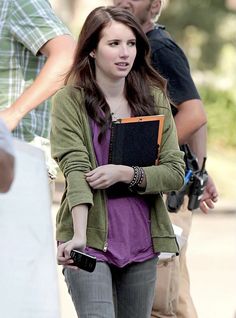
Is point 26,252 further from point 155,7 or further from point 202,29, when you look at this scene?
point 202,29

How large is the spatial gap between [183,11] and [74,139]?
21.6m

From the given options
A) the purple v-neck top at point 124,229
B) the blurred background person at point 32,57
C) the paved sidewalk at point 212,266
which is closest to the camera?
the purple v-neck top at point 124,229

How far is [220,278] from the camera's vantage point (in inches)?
384

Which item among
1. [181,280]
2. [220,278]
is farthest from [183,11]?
[181,280]

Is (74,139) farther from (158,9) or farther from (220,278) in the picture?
(220,278)

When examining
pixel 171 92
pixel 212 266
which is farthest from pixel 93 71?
pixel 212 266

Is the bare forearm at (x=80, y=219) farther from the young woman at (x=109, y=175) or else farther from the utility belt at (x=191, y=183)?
the utility belt at (x=191, y=183)

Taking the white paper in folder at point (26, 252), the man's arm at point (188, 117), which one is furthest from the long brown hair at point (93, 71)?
the white paper in folder at point (26, 252)

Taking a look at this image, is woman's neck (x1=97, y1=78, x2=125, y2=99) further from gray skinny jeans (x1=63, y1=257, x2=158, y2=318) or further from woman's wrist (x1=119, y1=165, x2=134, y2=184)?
gray skinny jeans (x1=63, y1=257, x2=158, y2=318)

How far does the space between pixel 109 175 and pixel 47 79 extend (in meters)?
0.84

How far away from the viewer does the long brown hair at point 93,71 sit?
4.83 meters

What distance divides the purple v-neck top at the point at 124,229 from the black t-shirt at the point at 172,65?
3.10ft

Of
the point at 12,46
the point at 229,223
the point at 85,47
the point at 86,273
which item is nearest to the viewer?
the point at 86,273

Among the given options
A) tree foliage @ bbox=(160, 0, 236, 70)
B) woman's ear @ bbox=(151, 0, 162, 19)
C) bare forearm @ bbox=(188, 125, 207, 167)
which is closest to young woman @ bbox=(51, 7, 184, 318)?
woman's ear @ bbox=(151, 0, 162, 19)
